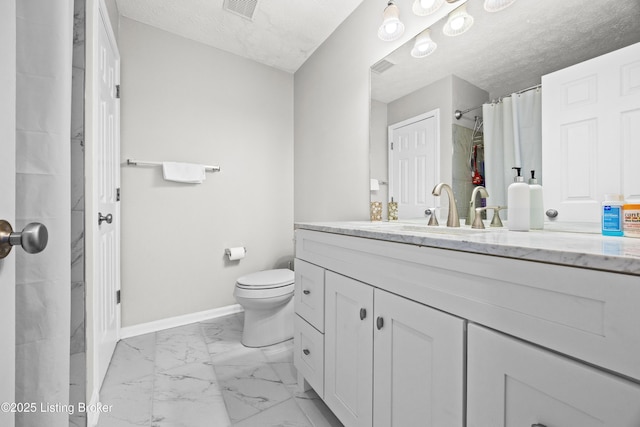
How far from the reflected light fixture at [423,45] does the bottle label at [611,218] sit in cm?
110

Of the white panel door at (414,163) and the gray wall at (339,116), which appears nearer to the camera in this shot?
the white panel door at (414,163)

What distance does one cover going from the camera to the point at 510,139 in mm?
1190

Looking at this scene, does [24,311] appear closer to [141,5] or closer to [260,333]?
[260,333]

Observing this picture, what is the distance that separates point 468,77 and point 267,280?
5.61 feet

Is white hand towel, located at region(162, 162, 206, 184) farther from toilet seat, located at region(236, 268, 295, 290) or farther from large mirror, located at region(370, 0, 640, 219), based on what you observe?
large mirror, located at region(370, 0, 640, 219)

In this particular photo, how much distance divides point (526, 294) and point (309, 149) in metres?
2.20

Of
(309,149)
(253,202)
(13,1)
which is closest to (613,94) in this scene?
(13,1)

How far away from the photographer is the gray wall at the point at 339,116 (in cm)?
186

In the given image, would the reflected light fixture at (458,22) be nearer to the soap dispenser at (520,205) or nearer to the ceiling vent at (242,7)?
the soap dispenser at (520,205)

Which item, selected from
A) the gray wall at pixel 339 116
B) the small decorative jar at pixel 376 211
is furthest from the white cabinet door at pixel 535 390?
the gray wall at pixel 339 116

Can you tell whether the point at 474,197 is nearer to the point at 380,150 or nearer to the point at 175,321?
the point at 380,150

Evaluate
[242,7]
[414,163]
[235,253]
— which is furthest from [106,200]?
[414,163]

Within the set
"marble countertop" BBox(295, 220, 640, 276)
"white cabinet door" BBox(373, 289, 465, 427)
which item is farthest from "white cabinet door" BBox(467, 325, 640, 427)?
"marble countertop" BBox(295, 220, 640, 276)

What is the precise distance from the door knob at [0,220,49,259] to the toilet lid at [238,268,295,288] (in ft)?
4.87
